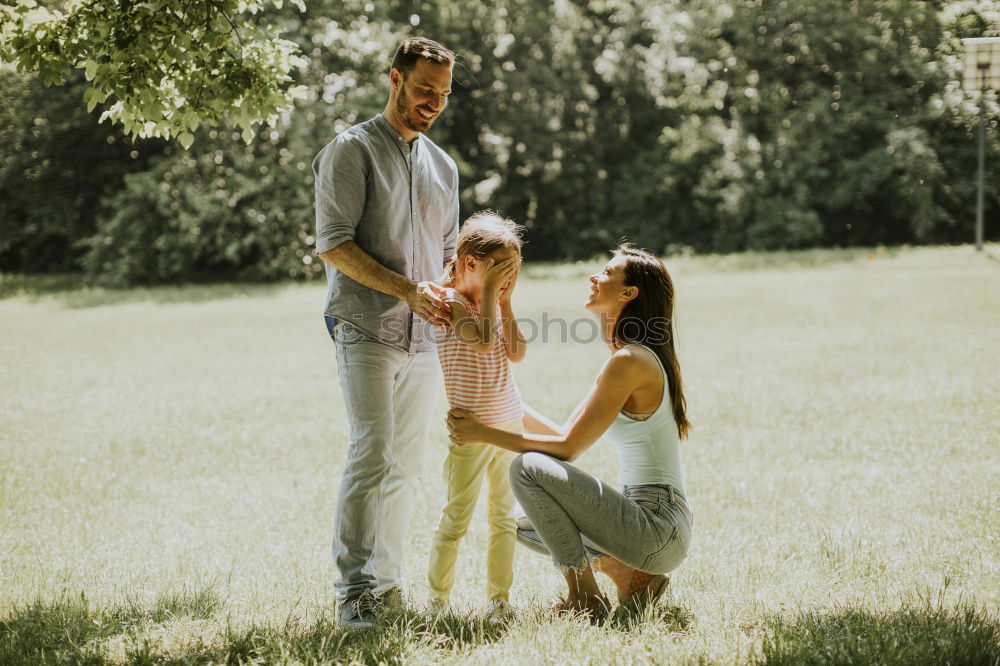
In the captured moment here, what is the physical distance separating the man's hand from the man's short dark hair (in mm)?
1017

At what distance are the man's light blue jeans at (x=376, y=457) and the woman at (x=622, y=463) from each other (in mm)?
455

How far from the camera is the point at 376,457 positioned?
3.75 metres


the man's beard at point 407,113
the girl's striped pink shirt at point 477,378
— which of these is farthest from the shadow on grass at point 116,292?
the girl's striped pink shirt at point 477,378

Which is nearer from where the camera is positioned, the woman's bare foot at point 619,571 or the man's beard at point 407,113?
the woman's bare foot at point 619,571

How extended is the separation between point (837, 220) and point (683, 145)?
19.5ft

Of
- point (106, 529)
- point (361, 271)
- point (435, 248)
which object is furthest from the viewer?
point (106, 529)

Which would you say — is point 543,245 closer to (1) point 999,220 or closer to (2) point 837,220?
(2) point 837,220


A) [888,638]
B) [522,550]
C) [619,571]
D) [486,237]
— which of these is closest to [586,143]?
[522,550]

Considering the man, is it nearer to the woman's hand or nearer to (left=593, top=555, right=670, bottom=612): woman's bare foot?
the woman's hand

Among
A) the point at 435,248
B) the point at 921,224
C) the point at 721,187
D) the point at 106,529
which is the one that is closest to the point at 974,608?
the point at 435,248

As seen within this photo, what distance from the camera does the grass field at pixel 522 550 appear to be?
10.8 feet

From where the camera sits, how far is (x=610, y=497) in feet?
11.3

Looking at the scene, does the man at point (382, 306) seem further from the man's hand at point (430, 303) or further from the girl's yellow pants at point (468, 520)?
the girl's yellow pants at point (468, 520)

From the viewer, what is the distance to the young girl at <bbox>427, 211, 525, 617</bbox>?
3.58m
